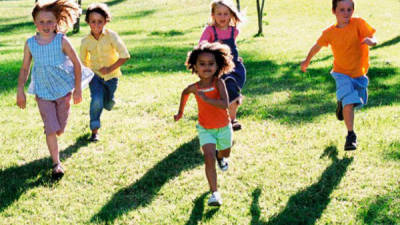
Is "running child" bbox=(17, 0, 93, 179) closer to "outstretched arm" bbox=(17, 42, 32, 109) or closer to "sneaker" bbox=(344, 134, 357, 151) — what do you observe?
"outstretched arm" bbox=(17, 42, 32, 109)

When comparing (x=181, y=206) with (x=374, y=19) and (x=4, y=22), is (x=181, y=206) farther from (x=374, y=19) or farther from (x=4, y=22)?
(x=4, y=22)

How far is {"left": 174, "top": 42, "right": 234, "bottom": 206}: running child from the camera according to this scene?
14.6 feet

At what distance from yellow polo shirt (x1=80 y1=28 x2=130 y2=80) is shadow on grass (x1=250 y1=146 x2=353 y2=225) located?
104 inches

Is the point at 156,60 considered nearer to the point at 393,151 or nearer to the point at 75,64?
the point at 75,64

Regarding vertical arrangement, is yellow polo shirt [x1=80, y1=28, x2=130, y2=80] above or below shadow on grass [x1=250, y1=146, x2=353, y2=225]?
above

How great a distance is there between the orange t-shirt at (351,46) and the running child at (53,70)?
299 centimetres

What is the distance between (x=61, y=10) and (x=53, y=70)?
2.17 feet

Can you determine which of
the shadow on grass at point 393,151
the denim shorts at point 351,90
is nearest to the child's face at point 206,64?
the denim shorts at point 351,90

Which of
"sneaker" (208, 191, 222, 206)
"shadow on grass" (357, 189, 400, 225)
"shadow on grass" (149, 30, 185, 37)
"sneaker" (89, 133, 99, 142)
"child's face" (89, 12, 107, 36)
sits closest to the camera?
"shadow on grass" (357, 189, 400, 225)

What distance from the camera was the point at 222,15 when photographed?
20.1 ft

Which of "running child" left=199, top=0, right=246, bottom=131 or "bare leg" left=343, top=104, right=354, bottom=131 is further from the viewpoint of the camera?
"running child" left=199, top=0, right=246, bottom=131

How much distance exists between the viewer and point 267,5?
26.7 meters

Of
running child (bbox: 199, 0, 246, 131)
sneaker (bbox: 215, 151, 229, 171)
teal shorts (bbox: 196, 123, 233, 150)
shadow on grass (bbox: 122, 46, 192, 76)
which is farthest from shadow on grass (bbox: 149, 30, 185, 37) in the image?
teal shorts (bbox: 196, 123, 233, 150)

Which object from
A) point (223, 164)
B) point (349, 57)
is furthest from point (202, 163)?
point (349, 57)
